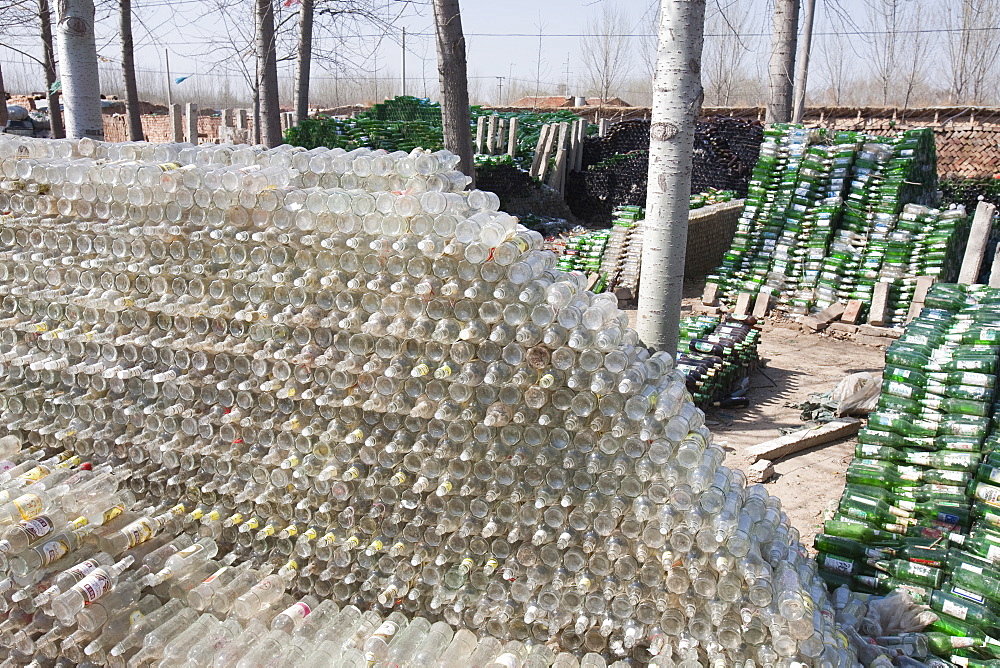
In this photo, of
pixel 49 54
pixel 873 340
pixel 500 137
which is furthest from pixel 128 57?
pixel 873 340


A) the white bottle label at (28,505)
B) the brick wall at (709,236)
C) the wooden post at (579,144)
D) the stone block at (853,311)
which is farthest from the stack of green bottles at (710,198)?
the white bottle label at (28,505)

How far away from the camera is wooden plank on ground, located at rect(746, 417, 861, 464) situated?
19.5ft

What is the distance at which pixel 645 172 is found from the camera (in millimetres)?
17141

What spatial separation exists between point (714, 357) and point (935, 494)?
10.7ft

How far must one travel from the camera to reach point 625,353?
9.48 ft

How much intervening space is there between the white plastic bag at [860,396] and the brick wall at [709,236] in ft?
17.6

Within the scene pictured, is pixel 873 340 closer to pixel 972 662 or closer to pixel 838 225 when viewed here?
pixel 838 225

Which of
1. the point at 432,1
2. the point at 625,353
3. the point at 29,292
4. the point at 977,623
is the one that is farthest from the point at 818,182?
the point at 29,292

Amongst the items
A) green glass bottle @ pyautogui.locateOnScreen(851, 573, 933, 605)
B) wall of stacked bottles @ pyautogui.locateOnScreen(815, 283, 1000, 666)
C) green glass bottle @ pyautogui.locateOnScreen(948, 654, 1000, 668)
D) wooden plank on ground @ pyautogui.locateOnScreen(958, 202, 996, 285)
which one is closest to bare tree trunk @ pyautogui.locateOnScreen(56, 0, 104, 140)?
wall of stacked bottles @ pyautogui.locateOnScreen(815, 283, 1000, 666)

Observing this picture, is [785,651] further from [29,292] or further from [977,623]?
[29,292]

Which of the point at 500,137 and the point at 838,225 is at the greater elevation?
the point at 500,137

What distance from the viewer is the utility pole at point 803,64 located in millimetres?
15633

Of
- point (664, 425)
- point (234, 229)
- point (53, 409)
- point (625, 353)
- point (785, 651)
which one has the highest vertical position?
point (234, 229)

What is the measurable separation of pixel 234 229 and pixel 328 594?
1.71 meters
